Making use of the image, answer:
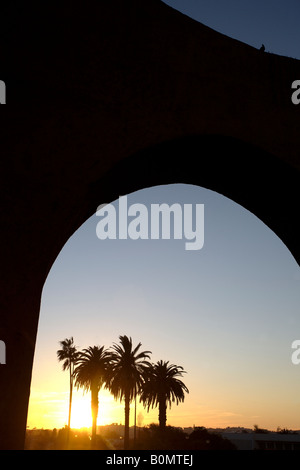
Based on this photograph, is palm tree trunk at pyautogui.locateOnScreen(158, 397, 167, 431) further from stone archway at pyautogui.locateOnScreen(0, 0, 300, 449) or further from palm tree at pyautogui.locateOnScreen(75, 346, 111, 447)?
stone archway at pyautogui.locateOnScreen(0, 0, 300, 449)

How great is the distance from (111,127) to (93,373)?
24701 mm

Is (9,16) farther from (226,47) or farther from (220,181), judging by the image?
(220,181)

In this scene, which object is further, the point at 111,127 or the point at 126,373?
the point at 126,373

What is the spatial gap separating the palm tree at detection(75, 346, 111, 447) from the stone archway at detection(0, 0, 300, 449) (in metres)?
22.1

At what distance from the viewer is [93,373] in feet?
91.7

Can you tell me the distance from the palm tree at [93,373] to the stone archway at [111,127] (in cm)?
2212

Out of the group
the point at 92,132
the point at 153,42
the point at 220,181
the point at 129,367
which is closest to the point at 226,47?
the point at 153,42

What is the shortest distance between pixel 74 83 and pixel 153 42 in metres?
1.46

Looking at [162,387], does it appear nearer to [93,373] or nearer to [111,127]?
[93,373]

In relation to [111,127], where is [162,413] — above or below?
below

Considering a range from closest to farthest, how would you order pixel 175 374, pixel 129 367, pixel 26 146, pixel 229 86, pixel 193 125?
pixel 26 146
pixel 193 125
pixel 229 86
pixel 129 367
pixel 175 374

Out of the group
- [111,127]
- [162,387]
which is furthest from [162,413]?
[111,127]

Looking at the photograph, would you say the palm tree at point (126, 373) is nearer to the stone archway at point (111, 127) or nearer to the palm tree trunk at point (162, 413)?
the palm tree trunk at point (162, 413)

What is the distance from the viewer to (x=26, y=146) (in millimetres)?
5188
